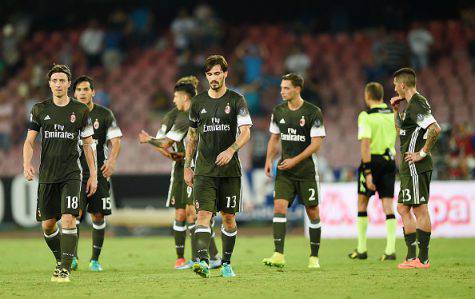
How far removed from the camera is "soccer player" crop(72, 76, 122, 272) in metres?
13.3

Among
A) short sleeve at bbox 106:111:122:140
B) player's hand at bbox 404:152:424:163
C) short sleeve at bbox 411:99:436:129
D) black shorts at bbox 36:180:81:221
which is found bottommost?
black shorts at bbox 36:180:81:221

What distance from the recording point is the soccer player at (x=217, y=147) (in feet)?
36.6

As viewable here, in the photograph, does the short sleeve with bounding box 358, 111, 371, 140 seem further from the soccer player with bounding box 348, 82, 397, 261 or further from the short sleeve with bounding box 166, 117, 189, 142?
the short sleeve with bounding box 166, 117, 189, 142

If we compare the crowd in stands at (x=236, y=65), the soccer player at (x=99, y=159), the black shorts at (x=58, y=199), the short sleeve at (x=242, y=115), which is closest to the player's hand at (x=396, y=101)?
the short sleeve at (x=242, y=115)

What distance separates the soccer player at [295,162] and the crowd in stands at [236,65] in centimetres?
1073

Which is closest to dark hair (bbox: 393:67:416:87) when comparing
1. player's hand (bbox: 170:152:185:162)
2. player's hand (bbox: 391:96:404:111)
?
player's hand (bbox: 391:96:404:111)

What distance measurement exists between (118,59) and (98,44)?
0.79 m

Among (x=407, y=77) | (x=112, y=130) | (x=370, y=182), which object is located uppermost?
(x=407, y=77)

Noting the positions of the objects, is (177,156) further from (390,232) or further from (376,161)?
(390,232)

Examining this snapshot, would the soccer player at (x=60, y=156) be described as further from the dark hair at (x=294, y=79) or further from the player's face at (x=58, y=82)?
the dark hair at (x=294, y=79)

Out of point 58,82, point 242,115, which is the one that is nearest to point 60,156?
point 58,82

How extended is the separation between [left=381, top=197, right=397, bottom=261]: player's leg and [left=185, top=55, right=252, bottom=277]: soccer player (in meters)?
3.60

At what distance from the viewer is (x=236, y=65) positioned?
26766mm

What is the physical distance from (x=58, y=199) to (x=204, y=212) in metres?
1.78
